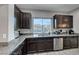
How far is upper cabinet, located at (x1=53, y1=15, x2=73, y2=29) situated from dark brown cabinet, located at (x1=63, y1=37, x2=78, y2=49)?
0.56 metres

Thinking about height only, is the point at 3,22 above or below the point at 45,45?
above

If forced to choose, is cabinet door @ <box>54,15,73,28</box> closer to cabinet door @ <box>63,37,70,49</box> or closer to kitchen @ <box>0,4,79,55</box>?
kitchen @ <box>0,4,79,55</box>

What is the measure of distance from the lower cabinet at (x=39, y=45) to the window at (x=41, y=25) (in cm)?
44

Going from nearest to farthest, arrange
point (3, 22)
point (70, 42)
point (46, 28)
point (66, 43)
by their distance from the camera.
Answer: point (3, 22) → point (46, 28) → point (70, 42) → point (66, 43)

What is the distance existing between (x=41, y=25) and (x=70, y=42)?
1.40m

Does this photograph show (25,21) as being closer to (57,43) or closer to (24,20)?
(24,20)

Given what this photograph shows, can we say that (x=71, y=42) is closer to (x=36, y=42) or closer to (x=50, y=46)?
(x=50, y=46)

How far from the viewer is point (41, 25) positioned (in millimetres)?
4367

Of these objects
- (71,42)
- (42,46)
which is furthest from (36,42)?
(71,42)

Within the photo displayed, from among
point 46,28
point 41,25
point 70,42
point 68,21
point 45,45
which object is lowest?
point 45,45

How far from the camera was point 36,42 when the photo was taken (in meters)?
4.60

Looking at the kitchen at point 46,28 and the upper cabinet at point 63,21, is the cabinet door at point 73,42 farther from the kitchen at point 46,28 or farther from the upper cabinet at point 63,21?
the upper cabinet at point 63,21

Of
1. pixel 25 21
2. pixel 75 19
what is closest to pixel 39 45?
pixel 25 21
